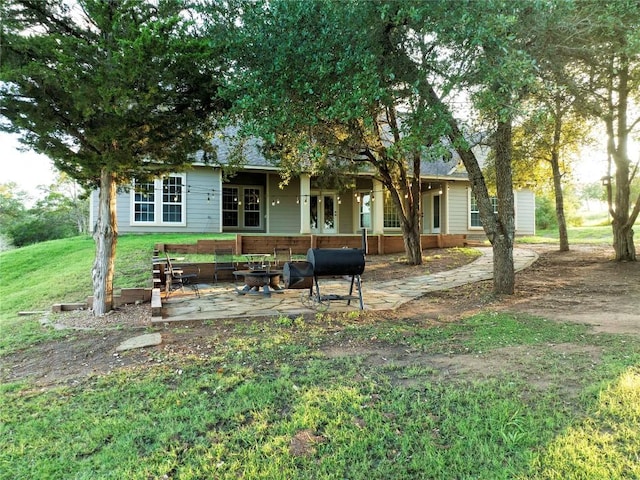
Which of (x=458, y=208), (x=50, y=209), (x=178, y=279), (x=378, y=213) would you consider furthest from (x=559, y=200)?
(x=50, y=209)

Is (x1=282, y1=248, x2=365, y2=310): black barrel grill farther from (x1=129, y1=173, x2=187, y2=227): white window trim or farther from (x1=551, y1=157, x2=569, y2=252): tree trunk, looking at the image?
(x1=551, y1=157, x2=569, y2=252): tree trunk

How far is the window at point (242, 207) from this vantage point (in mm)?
16922

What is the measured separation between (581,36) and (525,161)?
7.19 meters

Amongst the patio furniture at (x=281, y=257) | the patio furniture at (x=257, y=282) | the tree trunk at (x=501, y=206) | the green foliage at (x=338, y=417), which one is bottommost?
the green foliage at (x=338, y=417)

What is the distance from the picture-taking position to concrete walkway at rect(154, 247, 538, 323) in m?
6.24

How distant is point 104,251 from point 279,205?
11.0 m

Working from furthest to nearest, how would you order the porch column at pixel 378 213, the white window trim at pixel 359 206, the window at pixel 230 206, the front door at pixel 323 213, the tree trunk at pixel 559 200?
1. the front door at pixel 323 213
2. the white window trim at pixel 359 206
3. the window at pixel 230 206
4. the porch column at pixel 378 213
5. the tree trunk at pixel 559 200

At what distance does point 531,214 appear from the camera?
67.2 ft

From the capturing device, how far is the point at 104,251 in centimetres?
633

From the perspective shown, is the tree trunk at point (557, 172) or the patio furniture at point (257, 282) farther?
the tree trunk at point (557, 172)

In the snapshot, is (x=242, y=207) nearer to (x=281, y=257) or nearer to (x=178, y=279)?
(x=281, y=257)

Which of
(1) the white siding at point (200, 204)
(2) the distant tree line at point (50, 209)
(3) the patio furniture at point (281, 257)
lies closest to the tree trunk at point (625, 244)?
(3) the patio furniture at point (281, 257)

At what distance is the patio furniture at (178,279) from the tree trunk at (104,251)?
43.0 inches

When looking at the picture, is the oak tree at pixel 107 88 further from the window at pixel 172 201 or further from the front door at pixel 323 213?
the front door at pixel 323 213
